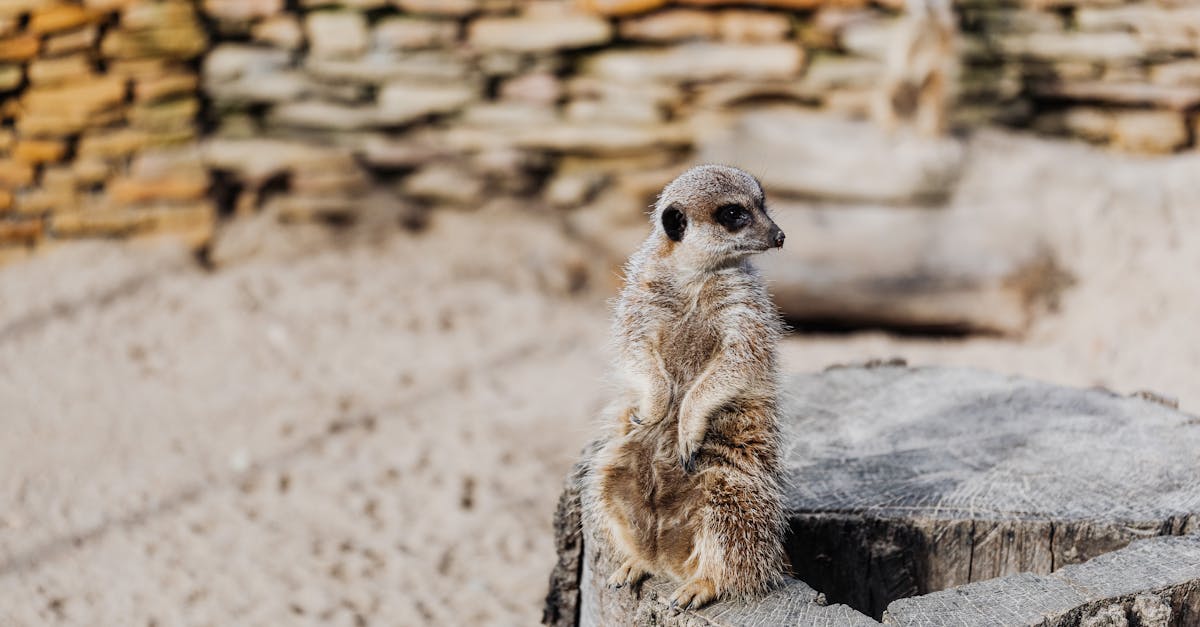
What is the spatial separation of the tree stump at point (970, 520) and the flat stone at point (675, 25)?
321cm

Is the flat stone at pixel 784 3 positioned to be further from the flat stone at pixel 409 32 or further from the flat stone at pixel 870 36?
the flat stone at pixel 409 32

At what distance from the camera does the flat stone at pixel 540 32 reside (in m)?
5.62

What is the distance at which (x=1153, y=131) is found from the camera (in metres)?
5.31

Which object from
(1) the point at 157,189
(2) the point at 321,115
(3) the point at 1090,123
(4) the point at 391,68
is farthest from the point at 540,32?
(3) the point at 1090,123

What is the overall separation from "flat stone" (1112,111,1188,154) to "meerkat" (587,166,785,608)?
388 centimetres

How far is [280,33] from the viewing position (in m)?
5.61

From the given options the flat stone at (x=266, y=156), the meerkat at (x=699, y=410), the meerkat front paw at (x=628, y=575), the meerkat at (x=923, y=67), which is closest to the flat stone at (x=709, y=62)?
the meerkat at (x=923, y=67)

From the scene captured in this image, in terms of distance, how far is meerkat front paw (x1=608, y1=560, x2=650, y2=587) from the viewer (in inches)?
82.0

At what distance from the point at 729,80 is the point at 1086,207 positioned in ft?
5.81

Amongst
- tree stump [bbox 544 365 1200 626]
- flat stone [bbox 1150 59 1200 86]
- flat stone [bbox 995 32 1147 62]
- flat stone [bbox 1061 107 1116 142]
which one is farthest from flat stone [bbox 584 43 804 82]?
tree stump [bbox 544 365 1200 626]

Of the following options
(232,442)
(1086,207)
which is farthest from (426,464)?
(1086,207)

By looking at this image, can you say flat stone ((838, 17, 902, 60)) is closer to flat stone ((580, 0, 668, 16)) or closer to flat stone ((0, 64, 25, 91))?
flat stone ((580, 0, 668, 16))

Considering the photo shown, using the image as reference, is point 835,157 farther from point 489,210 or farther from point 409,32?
point 409,32

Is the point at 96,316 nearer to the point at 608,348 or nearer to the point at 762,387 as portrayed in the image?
the point at 608,348
